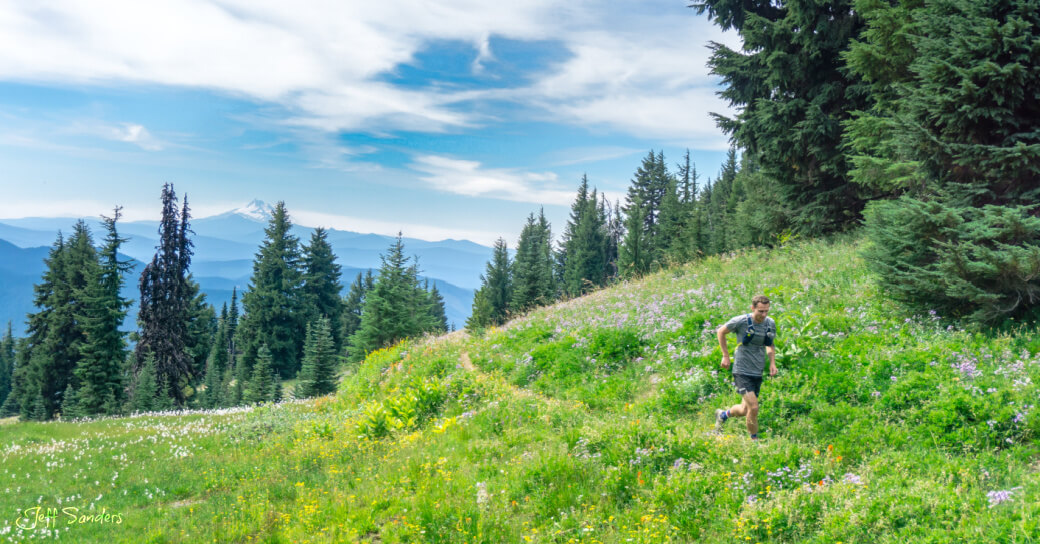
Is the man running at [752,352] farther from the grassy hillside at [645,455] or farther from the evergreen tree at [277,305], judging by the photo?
the evergreen tree at [277,305]

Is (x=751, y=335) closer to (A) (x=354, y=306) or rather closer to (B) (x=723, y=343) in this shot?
(B) (x=723, y=343)

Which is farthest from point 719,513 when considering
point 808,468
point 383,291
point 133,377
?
point 133,377

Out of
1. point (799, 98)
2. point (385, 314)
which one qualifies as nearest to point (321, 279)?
point (385, 314)

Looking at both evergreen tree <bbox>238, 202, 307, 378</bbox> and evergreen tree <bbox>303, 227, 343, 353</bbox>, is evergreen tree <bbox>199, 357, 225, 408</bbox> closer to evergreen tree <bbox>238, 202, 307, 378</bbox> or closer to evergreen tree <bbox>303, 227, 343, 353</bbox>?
evergreen tree <bbox>238, 202, 307, 378</bbox>

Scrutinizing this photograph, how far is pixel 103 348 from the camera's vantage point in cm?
3284

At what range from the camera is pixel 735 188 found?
209 ft

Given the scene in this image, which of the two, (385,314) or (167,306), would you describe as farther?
(167,306)

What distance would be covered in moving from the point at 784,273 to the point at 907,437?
748 cm

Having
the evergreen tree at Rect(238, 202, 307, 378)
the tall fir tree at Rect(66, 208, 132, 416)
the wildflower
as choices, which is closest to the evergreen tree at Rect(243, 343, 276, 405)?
the tall fir tree at Rect(66, 208, 132, 416)

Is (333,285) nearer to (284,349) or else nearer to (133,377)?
(284,349)
